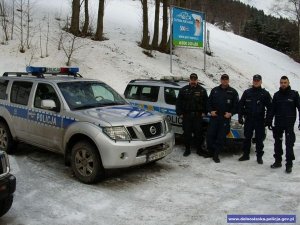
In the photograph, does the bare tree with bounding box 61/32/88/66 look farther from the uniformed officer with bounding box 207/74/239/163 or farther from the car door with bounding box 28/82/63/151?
the uniformed officer with bounding box 207/74/239/163

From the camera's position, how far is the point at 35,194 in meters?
5.82

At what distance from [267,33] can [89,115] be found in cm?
4485

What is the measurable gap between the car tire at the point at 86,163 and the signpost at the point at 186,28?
11.3m

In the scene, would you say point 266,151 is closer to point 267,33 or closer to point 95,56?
point 95,56

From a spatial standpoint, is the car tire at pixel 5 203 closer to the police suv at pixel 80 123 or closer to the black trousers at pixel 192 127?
the police suv at pixel 80 123

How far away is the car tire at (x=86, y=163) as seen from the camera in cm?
608

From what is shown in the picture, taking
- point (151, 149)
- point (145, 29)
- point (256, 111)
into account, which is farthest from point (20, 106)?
point (145, 29)

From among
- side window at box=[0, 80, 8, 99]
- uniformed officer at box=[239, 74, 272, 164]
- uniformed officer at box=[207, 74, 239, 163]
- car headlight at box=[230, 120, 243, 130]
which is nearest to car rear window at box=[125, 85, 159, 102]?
uniformed officer at box=[207, 74, 239, 163]

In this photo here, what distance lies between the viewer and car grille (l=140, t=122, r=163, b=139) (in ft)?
20.7

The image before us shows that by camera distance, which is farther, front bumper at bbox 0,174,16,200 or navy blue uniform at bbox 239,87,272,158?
navy blue uniform at bbox 239,87,272,158

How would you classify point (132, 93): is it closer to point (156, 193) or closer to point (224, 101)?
point (224, 101)

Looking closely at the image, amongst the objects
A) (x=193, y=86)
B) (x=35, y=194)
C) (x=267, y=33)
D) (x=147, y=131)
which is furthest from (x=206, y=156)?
(x=267, y=33)

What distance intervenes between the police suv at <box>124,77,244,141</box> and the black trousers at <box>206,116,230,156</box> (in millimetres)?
498

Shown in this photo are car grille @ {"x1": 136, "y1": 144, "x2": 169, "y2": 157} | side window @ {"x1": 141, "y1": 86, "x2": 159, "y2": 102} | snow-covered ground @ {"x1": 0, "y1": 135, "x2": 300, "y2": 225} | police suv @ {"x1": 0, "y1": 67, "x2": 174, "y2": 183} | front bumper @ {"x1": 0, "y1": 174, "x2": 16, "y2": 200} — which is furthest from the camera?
side window @ {"x1": 141, "y1": 86, "x2": 159, "y2": 102}
